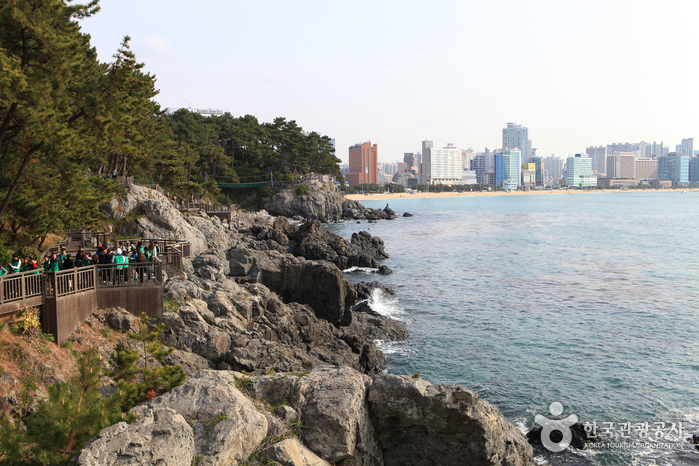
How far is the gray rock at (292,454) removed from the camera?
7.70 meters

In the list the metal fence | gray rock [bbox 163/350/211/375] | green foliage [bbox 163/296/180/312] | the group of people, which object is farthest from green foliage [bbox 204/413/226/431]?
green foliage [bbox 163/296/180/312]

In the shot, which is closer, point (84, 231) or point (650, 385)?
point (650, 385)

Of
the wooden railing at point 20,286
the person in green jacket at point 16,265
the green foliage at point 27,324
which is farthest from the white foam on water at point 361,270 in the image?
the green foliage at point 27,324

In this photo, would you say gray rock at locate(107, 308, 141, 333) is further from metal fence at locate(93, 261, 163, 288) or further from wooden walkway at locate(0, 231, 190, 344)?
metal fence at locate(93, 261, 163, 288)

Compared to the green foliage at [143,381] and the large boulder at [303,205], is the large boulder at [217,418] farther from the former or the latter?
the large boulder at [303,205]

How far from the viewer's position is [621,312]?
28.7 meters

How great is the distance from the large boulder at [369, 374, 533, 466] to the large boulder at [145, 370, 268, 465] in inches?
111

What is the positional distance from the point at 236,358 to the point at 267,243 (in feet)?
109

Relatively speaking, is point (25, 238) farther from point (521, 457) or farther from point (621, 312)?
point (621, 312)

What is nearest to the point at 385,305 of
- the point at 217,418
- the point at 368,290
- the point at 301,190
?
the point at 368,290

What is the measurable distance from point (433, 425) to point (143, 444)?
602 centimetres

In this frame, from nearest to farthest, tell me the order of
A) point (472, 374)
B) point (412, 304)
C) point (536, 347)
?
point (472, 374), point (536, 347), point (412, 304)

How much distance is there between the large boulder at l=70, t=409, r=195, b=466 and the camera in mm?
6137

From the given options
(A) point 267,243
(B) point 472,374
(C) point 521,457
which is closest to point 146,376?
(C) point 521,457
